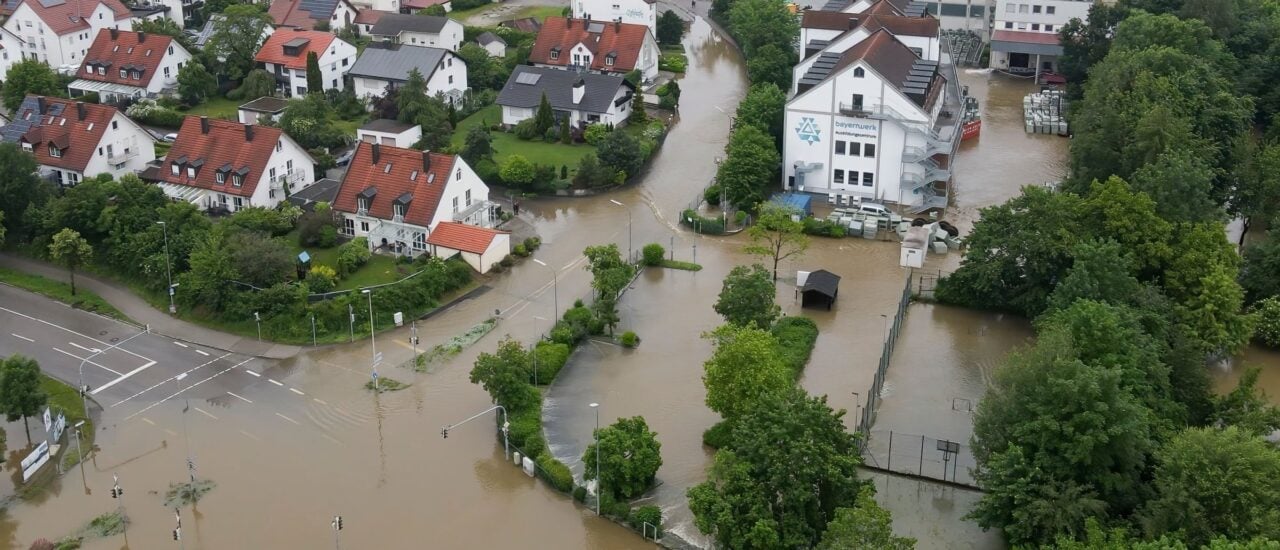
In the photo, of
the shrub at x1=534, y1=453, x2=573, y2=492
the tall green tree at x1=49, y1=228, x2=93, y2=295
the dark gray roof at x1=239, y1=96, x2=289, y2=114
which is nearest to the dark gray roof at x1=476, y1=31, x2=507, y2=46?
the dark gray roof at x1=239, y1=96, x2=289, y2=114

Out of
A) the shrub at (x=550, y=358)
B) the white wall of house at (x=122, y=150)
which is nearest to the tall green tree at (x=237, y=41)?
the white wall of house at (x=122, y=150)

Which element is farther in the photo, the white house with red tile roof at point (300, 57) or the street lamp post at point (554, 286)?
the white house with red tile roof at point (300, 57)

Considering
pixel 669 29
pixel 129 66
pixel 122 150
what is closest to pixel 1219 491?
pixel 122 150

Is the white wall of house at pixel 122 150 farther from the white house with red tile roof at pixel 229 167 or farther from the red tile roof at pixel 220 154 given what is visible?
the red tile roof at pixel 220 154

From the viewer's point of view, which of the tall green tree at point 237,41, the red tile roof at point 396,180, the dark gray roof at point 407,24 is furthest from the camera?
the dark gray roof at point 407,24

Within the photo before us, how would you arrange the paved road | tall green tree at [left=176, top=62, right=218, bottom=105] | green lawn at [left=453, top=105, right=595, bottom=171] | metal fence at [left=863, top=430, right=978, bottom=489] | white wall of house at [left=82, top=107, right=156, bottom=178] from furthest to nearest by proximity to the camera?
tall green tree at [left=176, top=62, right=218, bottom=105], green lawn at [left=453, top=105, right=595, bottom=171], white wall of house at [left=82, top=107, right=156, bottom=178], the paved road, metal fence at [left=863, top=430, right=978, bottom=489]

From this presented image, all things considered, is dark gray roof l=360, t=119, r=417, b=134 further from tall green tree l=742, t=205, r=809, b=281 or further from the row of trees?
the row of trees

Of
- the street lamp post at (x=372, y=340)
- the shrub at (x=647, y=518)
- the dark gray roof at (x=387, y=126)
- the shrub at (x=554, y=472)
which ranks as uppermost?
the dark gray roof at (x=387, y=126)
